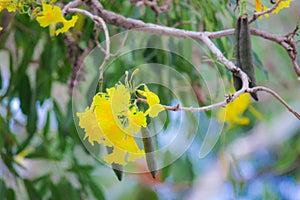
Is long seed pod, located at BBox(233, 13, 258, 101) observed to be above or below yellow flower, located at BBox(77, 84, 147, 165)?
above

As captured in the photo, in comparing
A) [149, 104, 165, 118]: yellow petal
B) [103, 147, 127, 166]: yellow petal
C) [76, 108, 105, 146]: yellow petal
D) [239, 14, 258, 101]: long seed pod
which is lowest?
[103, 147, 127, 166]: yellow petal

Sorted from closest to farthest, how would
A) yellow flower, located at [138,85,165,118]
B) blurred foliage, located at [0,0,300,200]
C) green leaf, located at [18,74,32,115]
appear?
yellow flower, located at [138,85,165,118]
blurred foliage, located at [0,0,300,200]
green leaf, located at [18,74,32,115]

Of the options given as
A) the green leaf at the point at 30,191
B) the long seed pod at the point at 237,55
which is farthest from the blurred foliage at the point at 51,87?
the long seed pod at the point at 237,55

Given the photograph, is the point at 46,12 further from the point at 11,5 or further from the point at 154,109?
the point at 154,109

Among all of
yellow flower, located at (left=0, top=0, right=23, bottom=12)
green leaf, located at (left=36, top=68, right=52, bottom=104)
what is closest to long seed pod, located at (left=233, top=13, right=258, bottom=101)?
yellow flower, located at (left=0, top=0, right=23, bottom=12)

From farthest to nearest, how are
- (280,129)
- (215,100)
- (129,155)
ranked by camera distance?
(280,129), (215,100), (129,155)

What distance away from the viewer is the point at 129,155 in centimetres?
56

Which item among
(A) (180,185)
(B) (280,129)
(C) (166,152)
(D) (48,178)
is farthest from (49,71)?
(B) (280,129)

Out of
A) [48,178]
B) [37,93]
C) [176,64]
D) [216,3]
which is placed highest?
[216,3]

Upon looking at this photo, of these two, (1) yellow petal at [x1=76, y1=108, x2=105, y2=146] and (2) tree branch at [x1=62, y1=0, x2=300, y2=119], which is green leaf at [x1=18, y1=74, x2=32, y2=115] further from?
(1) yellow petal at [x1=76, y1=108, x2=105, y2=146]

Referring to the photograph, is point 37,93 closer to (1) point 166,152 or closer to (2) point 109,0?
(2) point 109,0

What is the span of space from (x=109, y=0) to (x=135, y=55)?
0.10 metres

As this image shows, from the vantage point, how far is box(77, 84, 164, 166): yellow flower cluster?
516 mm

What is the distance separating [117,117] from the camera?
1.71 feet
